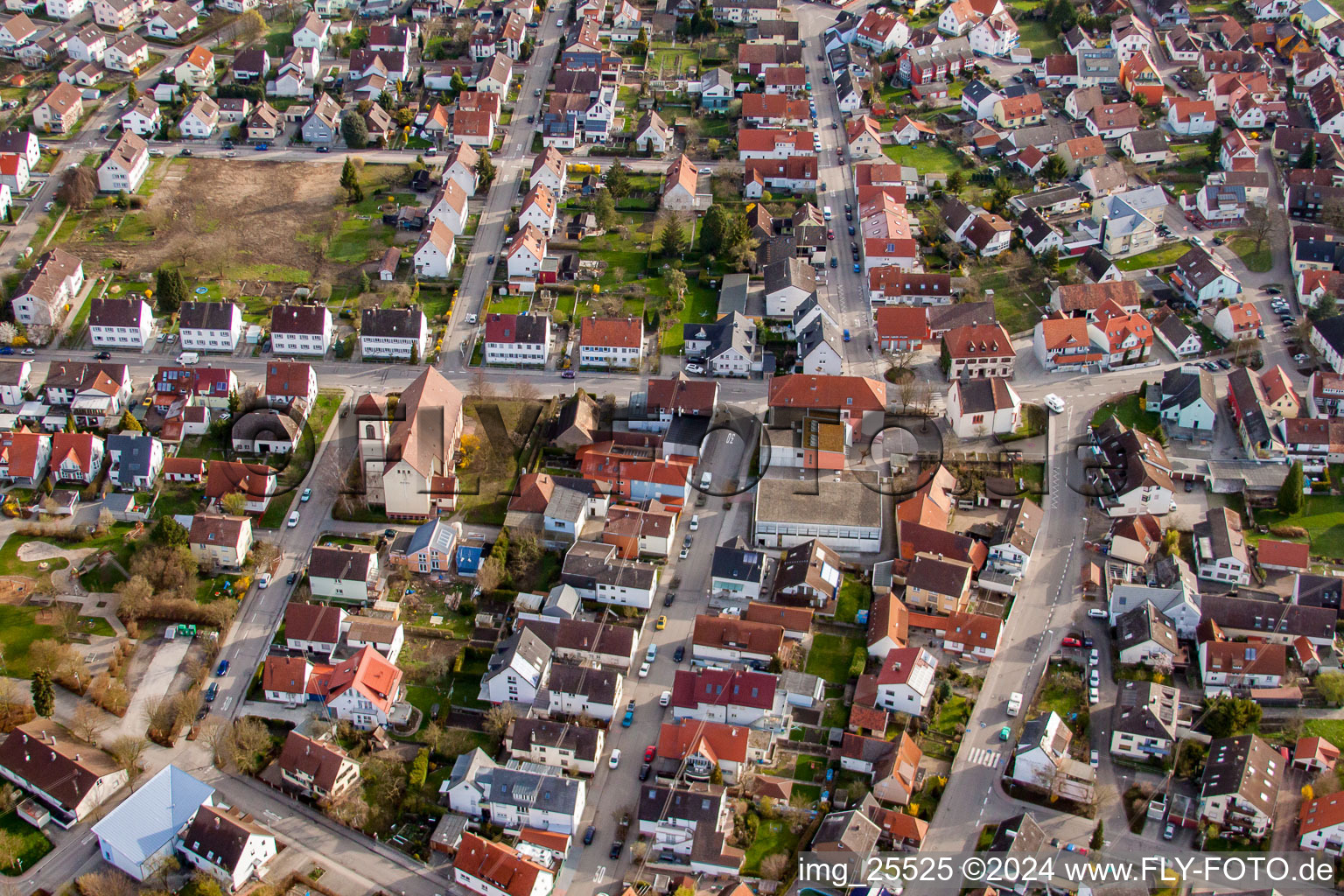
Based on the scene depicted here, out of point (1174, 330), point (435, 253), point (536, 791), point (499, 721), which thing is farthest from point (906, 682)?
point (435, 253)

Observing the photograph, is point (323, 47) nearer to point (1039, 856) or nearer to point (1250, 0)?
point (1250, 0)

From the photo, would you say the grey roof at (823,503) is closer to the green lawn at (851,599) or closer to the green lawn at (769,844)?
the green lawn at (851,599)

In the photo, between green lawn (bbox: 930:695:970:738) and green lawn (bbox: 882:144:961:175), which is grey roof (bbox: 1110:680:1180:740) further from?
green lawn (bbox: 882:144:961:175)

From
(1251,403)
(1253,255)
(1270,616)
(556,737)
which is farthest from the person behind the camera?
(1253,255)

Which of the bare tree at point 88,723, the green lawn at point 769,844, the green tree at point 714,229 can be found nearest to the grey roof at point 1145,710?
the green lawn at point 769,844

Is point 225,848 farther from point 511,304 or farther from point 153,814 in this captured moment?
point 511,304

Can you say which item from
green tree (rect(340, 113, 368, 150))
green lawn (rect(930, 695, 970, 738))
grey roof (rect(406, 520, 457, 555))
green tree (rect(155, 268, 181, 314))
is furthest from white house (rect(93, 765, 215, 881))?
green tree (rect(340, 113, 368, 150))
